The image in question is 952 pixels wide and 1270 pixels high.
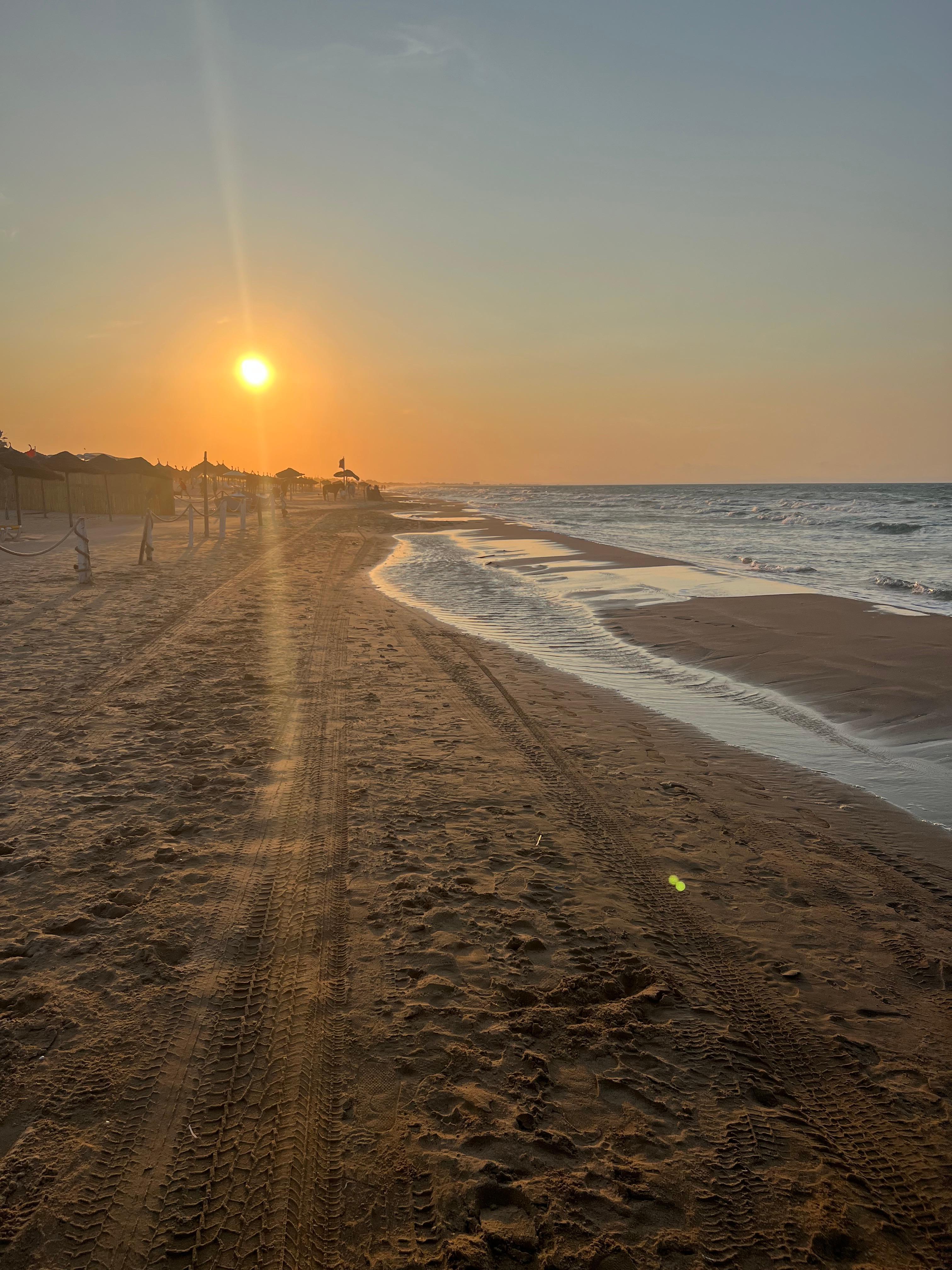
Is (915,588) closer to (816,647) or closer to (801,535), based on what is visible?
(816,647)

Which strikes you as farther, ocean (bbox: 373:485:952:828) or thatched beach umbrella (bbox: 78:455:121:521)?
thatched beach umbrella (bbox: 78:455:121:521)

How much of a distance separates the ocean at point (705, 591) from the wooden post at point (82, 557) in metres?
5.71

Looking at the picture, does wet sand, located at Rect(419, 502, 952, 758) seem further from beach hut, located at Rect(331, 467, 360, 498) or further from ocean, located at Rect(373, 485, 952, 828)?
beach hut, located at Rect(331, 467, 360, 498)

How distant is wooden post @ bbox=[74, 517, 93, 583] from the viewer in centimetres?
1317

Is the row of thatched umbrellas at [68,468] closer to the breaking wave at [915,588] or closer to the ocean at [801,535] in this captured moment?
the ocean at [801,535]

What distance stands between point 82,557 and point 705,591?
12113 mm

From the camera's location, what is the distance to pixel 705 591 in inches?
550

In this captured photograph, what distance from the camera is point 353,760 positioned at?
5.06 metres

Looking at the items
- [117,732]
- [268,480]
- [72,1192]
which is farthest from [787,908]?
[268,480]

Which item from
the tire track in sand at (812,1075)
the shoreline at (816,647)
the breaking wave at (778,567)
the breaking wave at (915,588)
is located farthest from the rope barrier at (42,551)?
the breaking wave at (915,588)

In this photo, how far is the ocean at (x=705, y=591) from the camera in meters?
5.60

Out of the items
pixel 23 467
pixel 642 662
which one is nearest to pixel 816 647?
pixel 642 662

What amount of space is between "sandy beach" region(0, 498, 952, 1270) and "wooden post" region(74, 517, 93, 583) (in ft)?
27.6

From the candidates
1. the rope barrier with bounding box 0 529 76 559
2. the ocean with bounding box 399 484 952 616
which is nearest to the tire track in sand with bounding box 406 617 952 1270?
the ocean with bounding box 399 484 952 616
